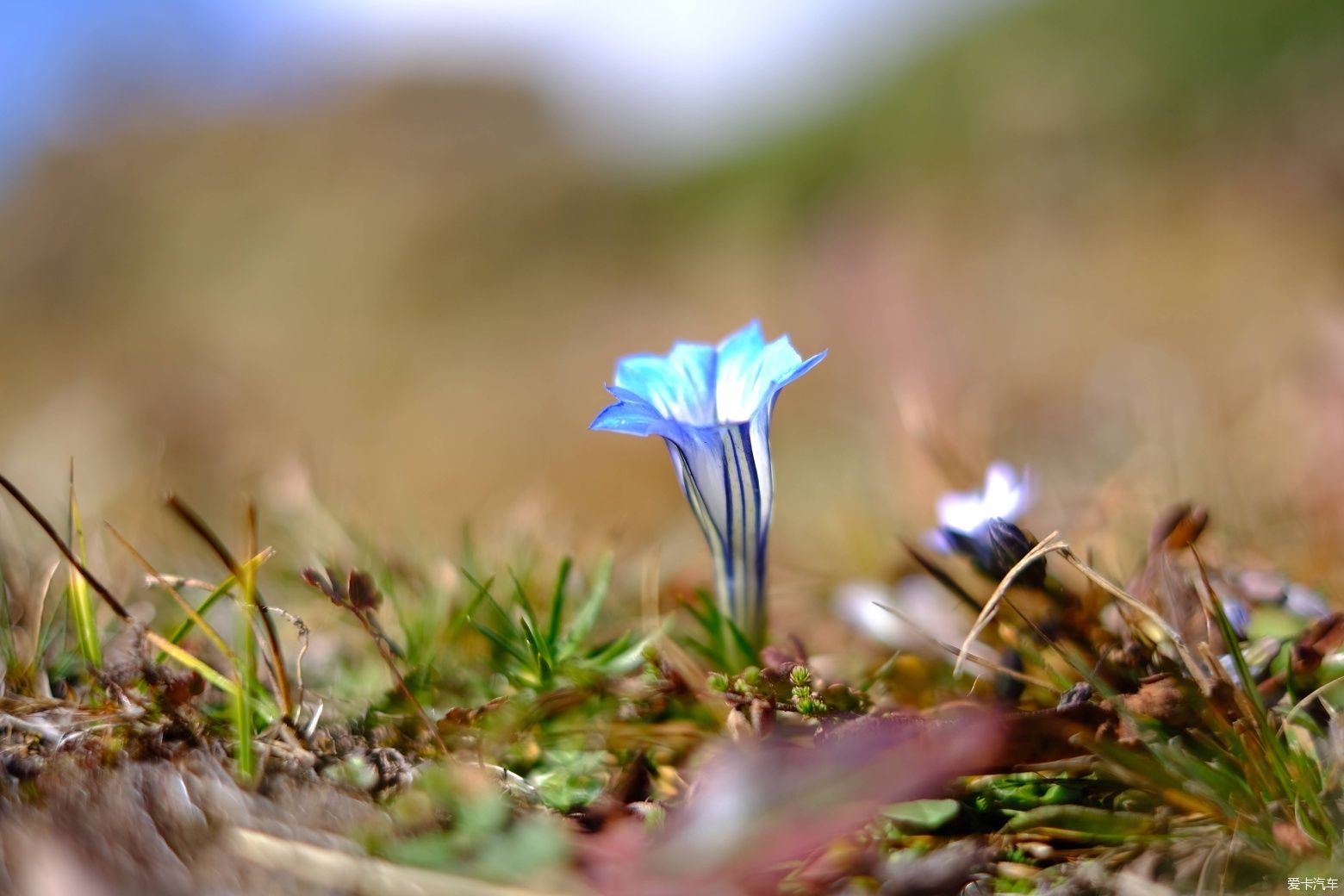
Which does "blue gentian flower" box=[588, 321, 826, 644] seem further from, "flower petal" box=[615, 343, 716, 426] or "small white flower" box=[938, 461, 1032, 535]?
"small white flower" box=[938, 461, 1032, 535]

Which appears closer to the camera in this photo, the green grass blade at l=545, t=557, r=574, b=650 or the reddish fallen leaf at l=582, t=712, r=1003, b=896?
the reddish fallen leaf at l=582, t=712, r=1003, b=896

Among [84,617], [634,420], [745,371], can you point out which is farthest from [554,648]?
[84,617]

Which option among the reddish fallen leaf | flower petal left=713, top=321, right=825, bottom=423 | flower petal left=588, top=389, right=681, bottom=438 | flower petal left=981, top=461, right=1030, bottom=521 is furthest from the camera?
flower petal left=981, top=461, right=1030, bottom=521

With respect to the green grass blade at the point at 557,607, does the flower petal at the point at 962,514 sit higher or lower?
higher

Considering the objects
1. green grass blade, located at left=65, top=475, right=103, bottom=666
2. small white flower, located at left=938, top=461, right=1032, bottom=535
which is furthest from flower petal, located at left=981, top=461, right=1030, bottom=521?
green grass blade, located at left=65, top=475, right=103, bottom=666

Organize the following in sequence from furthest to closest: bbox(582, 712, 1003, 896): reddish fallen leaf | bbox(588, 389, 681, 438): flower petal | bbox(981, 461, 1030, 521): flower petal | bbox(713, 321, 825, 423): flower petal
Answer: bbox(981, 461, 1030, 521): flower petal < bbox(713, 321, 825, 423): flower petal < bbox(588, 389, 681, 438): flower petal < bbox(582, 712, 1003, 896): reddish fallen leaf

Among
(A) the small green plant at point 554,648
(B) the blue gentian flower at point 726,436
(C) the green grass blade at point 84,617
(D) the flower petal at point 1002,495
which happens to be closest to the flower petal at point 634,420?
(B) the blue gentian flower at point 726,436

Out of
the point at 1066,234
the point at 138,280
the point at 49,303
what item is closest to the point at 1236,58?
the point at 1066,234

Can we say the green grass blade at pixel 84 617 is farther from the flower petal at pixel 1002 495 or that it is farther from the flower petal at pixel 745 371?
the flower petal at pixel 1002 495

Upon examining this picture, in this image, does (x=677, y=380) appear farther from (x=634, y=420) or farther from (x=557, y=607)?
(x=557, y=607)

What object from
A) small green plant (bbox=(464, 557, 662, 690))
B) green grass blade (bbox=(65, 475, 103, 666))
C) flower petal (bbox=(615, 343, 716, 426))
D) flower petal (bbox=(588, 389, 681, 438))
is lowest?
green grass blade (bbox=(65, 475, 103, 666))
